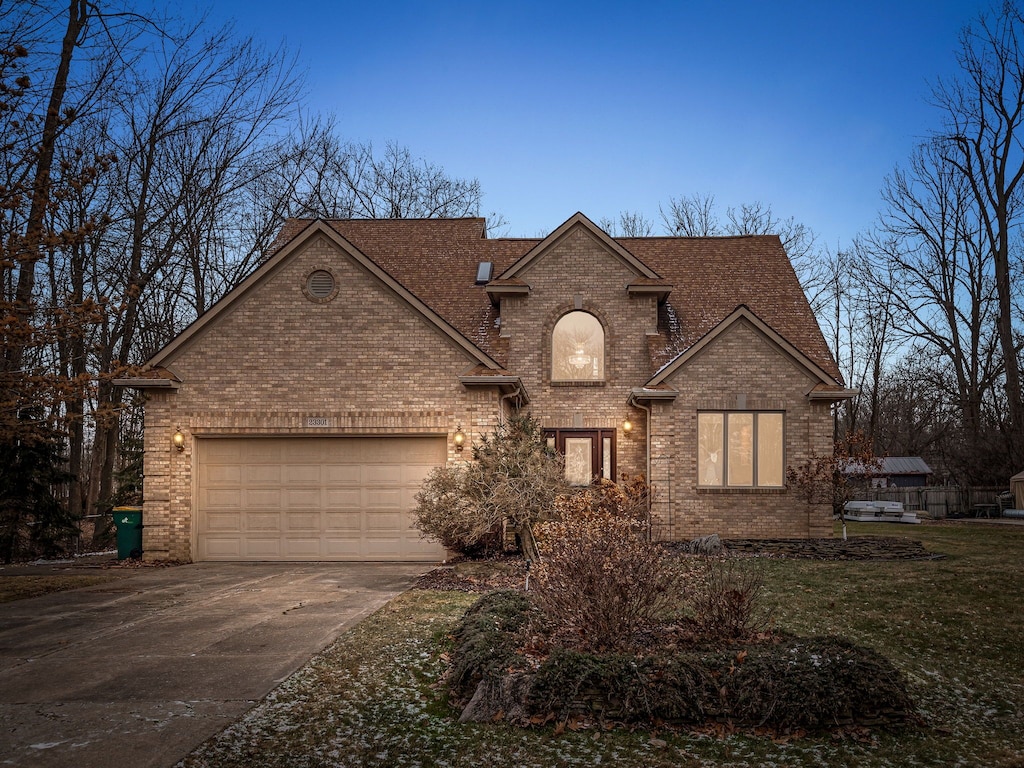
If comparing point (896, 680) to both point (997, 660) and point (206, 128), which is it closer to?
point (997, 660)

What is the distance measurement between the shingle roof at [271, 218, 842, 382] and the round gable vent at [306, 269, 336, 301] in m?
3.13

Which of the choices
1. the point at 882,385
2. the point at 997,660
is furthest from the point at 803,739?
the point at 882,385

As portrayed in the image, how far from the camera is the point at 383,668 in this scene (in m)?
6.80

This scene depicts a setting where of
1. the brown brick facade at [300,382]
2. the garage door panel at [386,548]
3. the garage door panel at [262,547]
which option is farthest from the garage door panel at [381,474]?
the garage door panel at [262,547]

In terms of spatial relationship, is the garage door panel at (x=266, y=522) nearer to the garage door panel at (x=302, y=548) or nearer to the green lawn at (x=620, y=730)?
the garage door panel at (x=302, y=548)

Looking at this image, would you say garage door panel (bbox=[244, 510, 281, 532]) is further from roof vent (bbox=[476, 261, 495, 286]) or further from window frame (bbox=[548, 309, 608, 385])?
roof vent (bbox=[476, 261, 495, 286])

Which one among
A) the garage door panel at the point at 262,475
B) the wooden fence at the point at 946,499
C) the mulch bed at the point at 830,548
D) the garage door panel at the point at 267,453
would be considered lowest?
the wooden fence at the point at 946,499

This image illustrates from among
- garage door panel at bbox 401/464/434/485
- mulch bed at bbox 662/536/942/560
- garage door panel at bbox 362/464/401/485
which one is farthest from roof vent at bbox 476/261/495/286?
mulch bed at bbox 662/536/942/560

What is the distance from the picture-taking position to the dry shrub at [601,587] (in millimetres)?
6398

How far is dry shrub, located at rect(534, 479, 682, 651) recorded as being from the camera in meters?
6.40

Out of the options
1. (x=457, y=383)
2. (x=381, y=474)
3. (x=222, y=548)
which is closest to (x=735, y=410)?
(x=457, y=383)

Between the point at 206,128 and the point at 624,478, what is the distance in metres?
15.9

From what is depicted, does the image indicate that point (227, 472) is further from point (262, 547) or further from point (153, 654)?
point (153, 654)

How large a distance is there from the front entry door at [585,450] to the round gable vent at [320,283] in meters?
5.97
